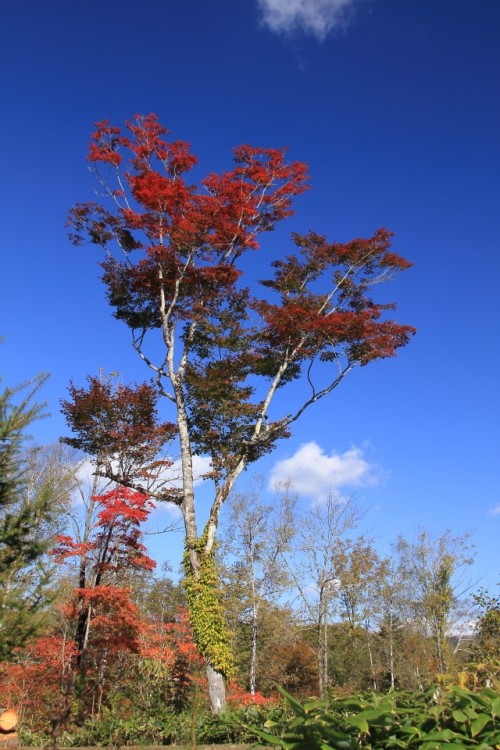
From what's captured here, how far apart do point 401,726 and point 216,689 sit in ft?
27.7

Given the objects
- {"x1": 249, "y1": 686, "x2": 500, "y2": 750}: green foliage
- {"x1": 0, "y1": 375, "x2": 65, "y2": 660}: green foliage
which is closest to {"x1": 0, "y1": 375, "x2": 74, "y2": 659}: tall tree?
{"x1": 0, "y1": 375, "x2": 65, "y2": 660}: green foliage

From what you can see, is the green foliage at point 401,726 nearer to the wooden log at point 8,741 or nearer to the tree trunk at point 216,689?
the wooden log at point 8,741

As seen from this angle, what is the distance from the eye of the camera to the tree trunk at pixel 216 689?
8902 mm

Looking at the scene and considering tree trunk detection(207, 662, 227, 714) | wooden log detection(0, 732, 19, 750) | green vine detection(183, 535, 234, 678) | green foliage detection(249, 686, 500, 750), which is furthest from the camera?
green vine detection(183, 535, 234, 678)

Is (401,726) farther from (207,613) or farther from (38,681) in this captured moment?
(38,681)

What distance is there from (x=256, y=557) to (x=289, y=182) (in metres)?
13.2

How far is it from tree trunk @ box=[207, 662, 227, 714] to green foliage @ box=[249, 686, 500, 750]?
7.85 metres

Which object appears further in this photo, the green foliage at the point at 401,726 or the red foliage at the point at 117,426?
the red foliage at the point at 117,426

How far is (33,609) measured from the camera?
6.91 meters

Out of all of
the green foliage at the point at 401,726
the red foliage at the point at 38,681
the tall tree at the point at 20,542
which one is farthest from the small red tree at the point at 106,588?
the green foliage at the point at 401,726

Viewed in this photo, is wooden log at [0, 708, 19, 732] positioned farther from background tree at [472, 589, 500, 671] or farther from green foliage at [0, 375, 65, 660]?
background tree at [472, 589, 500, 671]

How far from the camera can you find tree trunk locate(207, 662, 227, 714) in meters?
8.90

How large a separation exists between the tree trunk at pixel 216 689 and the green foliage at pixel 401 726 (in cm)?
785

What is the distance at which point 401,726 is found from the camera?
1.84 meters
